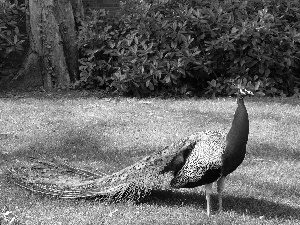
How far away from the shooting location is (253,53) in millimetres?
10062

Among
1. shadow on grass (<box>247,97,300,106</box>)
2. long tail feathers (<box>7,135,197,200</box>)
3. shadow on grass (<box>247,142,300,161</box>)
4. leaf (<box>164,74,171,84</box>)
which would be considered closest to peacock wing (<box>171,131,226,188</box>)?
long tail feathers (<box>7,135,197,200</box>)

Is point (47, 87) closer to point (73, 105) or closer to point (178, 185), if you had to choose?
point (73, 105)

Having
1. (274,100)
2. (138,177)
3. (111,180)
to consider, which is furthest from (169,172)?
(274,100)

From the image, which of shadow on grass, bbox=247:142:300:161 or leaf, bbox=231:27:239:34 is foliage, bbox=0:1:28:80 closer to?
leaf, bbox=231:27:239:34

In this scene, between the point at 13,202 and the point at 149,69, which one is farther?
the point at 149,69

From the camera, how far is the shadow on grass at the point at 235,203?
195 inches

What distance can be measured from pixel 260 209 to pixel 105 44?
6.10m

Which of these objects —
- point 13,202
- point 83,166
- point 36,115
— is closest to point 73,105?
point 36,115

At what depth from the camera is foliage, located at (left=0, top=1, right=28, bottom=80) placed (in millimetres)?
10406

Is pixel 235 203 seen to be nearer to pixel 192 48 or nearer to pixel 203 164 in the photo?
pixel 203 164

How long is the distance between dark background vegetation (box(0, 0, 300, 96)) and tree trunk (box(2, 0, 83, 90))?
250 mm

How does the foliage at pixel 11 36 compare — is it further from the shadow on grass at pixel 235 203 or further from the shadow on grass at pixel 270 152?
the shadow on grass at pixel 235 203

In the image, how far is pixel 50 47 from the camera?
34.6 ft

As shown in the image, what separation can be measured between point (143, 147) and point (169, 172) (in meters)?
2.12
